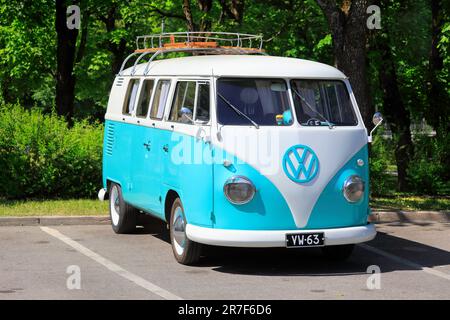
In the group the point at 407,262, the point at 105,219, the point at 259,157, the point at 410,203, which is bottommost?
the point at 410,203

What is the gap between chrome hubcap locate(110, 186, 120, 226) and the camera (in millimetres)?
13797

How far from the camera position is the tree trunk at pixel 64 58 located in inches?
1039

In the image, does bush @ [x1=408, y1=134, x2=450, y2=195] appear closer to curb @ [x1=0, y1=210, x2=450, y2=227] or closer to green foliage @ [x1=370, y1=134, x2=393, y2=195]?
green foliage @ [x1=370, y1=134, x2=393, y2=195]

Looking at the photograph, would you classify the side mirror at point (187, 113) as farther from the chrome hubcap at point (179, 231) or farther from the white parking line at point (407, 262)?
the white parking line at point (407, 262)

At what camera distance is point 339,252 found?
11.2 m

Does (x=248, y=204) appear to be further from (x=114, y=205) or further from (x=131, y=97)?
(x=114, y=205)

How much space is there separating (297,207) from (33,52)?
2665 centimetres

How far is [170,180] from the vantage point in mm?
11156

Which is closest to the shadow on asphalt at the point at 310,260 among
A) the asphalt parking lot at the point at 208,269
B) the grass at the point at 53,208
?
the asphalt parking lot at the point at 208,269

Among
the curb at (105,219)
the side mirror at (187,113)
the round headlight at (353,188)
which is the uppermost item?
the side mirror at (187,113)

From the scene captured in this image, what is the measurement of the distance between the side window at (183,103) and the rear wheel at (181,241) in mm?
1008

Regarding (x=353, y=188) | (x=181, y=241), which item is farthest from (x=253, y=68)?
(x=181, y=241)

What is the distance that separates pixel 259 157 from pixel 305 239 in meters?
1.04
